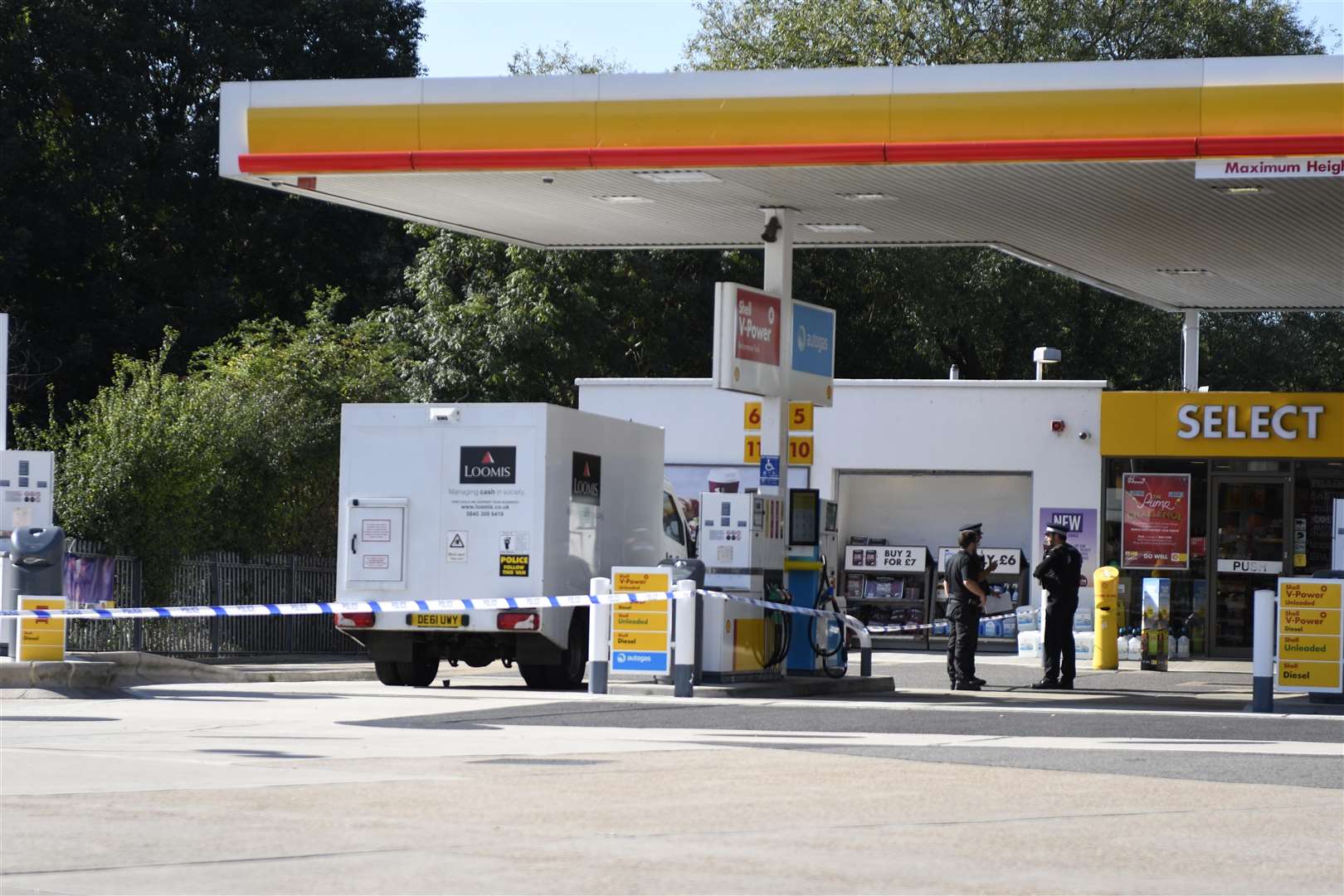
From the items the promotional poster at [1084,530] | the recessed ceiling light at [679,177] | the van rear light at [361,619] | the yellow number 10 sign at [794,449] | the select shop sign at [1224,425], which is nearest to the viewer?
the recessed ceiling light at [679,177]

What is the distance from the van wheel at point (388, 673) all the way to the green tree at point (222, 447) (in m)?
7.24

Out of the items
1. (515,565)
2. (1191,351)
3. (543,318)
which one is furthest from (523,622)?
(543,318)

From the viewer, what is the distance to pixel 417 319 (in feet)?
137

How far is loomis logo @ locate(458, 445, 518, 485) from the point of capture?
1898 cm

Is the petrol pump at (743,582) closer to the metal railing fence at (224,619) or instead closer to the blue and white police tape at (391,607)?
the blue and white police tape at (391,607)

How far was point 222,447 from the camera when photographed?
29.1 m

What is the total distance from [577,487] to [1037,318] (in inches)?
1038

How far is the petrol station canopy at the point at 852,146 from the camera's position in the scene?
17.0 meters

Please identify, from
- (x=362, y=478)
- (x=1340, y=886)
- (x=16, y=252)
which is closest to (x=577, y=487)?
(x=362, y=478)

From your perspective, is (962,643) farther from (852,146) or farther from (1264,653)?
(852,146)

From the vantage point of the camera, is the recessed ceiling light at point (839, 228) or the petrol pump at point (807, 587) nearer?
the petrol pump at point (807, 587)

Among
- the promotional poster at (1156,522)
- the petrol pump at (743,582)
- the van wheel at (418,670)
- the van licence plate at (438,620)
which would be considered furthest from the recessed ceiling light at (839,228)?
the promotional poster at (1156,522)

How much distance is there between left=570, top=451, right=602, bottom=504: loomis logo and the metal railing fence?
715 cm

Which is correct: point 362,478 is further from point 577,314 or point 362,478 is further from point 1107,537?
point 577,314
